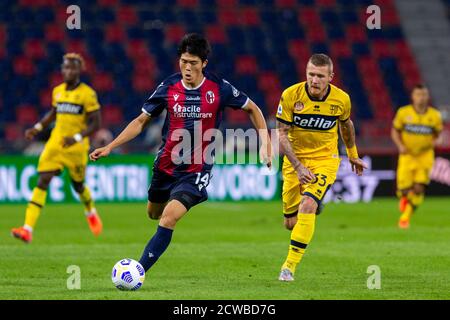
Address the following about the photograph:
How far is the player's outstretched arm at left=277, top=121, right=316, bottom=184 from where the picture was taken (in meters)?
10.1

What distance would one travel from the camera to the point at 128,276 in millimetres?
9062

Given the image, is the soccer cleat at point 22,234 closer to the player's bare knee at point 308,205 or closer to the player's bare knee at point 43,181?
the player's bare knee at point 43,181

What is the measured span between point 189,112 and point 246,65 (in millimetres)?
24118

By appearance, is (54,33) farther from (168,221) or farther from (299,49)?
(168,221)

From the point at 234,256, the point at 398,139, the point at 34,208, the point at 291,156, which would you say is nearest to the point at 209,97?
the point at 291,156

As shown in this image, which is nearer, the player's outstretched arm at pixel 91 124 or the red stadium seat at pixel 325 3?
the player's outstretched arm at pixel 91 124

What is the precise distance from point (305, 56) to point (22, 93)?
962 cm

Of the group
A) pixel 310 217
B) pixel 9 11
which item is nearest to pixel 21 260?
pixel 310 217

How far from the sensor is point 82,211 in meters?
22.0

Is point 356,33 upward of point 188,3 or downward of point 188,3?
downward

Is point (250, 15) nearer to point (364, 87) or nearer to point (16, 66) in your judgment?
point (364, 87)

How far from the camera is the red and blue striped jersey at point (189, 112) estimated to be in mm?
9906

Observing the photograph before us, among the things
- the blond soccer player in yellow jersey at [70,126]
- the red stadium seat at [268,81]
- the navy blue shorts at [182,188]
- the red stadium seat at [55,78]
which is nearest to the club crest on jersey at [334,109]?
the navy blue shorts at [182,188]

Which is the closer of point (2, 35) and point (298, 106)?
point (298, 106)
